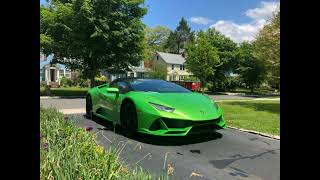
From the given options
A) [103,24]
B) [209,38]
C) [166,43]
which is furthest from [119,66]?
[166,43]

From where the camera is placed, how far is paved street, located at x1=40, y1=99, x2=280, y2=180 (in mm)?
3822

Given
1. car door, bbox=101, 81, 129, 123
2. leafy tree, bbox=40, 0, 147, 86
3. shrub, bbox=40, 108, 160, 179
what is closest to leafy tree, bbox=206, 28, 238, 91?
leafy tree, bbox=40, 0, 147, 86

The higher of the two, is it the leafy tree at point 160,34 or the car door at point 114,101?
the leafy tree at point 160,34

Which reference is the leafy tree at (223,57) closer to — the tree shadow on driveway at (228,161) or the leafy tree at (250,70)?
the leafy tree at (250,70)

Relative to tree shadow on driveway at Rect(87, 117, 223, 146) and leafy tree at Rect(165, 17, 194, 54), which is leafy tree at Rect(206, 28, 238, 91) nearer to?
tree shadow on driveway at Rect(87, 117, 223, 146)

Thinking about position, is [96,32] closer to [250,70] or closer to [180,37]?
[250,70]

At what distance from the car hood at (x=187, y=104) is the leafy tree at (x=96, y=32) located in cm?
1371

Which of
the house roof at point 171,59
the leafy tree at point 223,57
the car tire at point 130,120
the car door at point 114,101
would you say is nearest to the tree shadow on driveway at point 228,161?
the car tire at point 130,120

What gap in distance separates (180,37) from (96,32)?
233ft

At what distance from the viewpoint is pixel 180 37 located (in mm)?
90000

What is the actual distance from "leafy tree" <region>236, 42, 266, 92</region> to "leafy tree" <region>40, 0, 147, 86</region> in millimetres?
18598

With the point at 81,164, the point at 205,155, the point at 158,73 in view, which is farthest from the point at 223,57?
the point at 81,164

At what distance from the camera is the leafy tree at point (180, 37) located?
86938 mm

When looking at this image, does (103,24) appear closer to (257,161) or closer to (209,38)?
(257,161)
